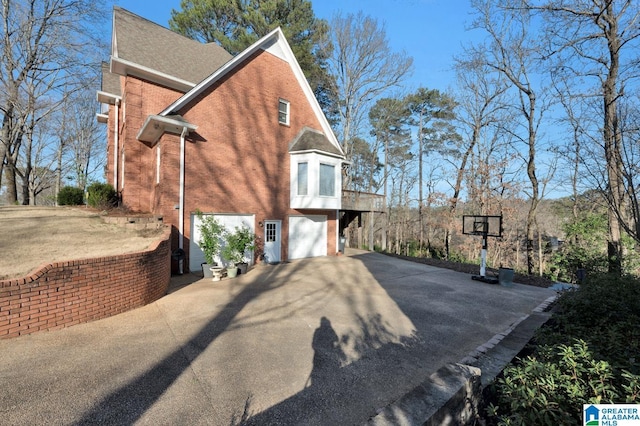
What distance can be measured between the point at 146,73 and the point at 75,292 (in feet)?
31.3

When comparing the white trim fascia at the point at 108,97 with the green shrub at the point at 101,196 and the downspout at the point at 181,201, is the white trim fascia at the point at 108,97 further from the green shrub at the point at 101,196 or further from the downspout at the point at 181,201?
the downspout at the point at 181,201

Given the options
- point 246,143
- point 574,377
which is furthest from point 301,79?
point 574,377

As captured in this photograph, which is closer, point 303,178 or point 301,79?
point 303,178

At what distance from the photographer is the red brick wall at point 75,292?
4367 millimetres

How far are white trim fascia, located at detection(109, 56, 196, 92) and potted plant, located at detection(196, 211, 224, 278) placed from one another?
6.04 metres

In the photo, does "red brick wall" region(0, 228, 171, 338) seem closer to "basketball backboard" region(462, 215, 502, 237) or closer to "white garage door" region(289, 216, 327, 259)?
"white garage door" region(289, 216, 327, 259)

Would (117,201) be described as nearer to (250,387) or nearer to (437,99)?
(250,387)

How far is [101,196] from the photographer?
1172cm

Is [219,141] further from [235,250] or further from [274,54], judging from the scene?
[274,54]

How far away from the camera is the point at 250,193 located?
11.7 meters

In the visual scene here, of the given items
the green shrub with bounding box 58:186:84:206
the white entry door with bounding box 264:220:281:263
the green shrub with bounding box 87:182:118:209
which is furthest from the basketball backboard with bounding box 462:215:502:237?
the green shrub with bounding box 58:186:84:206

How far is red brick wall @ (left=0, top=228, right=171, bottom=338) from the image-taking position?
4367 mm
